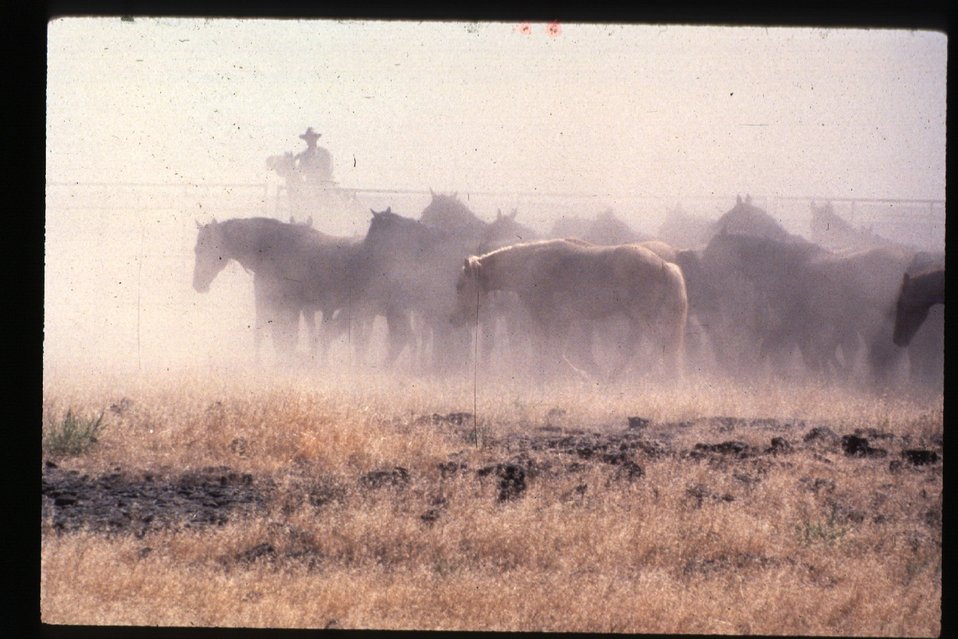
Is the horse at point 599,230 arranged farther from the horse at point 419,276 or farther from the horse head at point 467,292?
the horse at point 419,276

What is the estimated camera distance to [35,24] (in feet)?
15.4

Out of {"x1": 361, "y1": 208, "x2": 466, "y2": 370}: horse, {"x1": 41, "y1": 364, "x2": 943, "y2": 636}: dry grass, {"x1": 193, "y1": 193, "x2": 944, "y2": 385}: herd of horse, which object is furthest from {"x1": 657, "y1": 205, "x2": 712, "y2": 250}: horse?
{"x1": 361, "y1": 208, "x2": 466, "y2": 370}: horse

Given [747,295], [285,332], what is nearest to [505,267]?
[285,332]

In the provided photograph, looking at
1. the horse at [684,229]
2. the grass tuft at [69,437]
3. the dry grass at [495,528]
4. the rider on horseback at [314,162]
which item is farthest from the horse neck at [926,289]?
the grass tuft at [69,437]

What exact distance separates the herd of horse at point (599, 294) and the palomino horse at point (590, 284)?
1 cm

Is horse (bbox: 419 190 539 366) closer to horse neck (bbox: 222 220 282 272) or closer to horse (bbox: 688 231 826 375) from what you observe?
horse neck (bbox: 222 220 282 272)

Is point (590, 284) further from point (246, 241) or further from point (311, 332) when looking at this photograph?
point (246, 241)

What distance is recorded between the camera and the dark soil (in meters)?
7.09

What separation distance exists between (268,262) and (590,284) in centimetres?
346

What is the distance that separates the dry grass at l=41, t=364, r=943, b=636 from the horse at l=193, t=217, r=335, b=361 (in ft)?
2.59

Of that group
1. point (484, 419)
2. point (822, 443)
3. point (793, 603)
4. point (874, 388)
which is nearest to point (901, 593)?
point (793, 603)

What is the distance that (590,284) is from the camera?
32.4 feet

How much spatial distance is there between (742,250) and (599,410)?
8.92 feet

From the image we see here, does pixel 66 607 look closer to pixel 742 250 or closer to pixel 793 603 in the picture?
pixel 793 603
